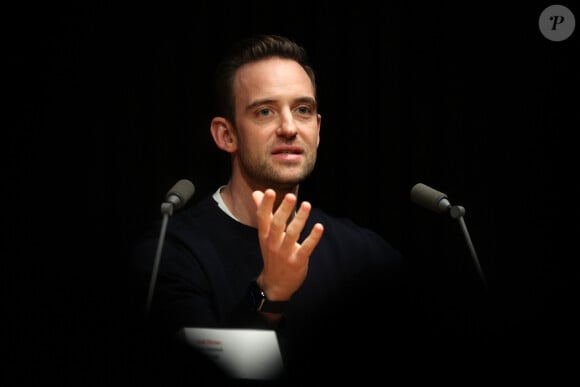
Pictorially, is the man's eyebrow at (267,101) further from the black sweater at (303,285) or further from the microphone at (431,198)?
the microphone at (431,198)

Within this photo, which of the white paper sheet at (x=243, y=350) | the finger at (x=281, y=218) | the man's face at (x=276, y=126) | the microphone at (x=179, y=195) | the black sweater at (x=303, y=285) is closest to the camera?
the white paper sheet at (x=243, y=350)

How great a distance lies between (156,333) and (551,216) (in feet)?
5.40

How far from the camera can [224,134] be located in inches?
86.4

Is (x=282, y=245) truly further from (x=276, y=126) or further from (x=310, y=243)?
(x=276, y=126)

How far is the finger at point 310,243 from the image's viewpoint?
4.81ft

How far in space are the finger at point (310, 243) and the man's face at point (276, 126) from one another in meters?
0.57

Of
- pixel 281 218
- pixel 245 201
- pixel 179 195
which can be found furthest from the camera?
pixel 245 201

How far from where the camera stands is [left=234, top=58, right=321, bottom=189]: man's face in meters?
2.03

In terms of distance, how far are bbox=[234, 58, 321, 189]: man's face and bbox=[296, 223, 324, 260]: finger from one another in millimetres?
570
